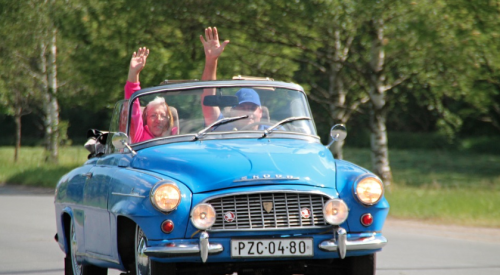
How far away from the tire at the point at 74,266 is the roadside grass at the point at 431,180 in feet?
27.5

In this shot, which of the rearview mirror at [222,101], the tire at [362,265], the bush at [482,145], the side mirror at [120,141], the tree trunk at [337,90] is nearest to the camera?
the tire at [362,265]

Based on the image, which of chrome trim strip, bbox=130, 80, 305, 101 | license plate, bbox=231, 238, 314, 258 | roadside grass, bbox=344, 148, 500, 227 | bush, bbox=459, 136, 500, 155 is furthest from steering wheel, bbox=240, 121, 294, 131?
bush, bbox=459, 136, 500, 155

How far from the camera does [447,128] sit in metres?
23.9

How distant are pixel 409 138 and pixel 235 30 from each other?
3153 cm

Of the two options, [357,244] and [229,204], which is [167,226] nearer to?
[229,204]

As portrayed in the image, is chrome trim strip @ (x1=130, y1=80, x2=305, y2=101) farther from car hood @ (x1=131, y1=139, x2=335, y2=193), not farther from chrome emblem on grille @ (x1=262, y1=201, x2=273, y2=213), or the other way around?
chrome emblem on grille @ (x1=262, y1=201, x2=273, y2=213)

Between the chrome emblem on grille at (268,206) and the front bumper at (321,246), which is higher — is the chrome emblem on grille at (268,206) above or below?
above

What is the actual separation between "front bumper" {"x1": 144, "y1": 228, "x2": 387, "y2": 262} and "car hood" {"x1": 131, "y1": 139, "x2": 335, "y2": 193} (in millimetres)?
356

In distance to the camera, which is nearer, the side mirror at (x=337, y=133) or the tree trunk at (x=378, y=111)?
the side mirror at (x=337, y=133)

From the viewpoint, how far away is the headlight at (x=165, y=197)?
5355 millimetres

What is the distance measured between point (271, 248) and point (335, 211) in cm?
49

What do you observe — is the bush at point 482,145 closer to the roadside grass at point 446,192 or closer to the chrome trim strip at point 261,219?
the roadside grass at point 446,192

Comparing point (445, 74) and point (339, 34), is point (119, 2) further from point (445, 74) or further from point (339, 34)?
point (445, 74)

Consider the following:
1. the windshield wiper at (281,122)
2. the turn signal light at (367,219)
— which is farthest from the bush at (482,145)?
the turn signal light at (367,219)
